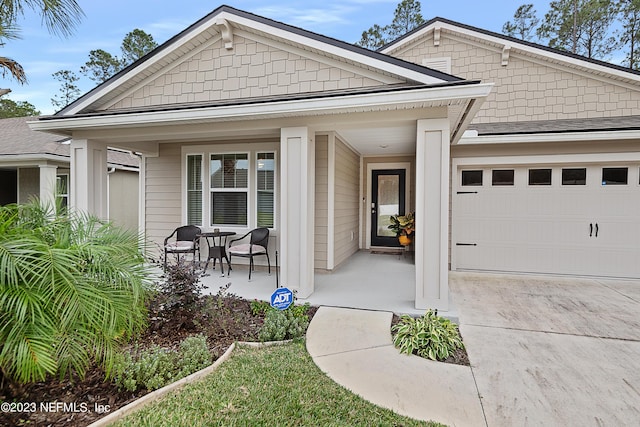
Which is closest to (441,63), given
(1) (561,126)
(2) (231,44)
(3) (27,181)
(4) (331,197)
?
(1) (561,126)

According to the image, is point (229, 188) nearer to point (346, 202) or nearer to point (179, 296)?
point (346, 202)

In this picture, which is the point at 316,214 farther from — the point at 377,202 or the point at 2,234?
the point at 2,234

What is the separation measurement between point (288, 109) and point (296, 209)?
138 cm

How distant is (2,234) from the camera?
2061 millimetres

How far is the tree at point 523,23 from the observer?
48.6ft

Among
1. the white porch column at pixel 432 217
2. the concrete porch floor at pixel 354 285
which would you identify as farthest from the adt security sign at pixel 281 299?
the white porch column at pixel 432 217

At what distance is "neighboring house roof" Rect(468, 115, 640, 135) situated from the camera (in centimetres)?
614

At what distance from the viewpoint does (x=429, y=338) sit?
3309mm

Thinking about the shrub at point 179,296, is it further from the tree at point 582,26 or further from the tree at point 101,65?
the tree at point 101,65

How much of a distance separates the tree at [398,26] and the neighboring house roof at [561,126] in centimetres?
1188

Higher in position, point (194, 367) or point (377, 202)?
point (377, 202)

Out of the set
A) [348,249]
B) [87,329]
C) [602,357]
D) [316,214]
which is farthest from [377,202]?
[87,329]

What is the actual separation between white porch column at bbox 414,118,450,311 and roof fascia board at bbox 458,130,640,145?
2840mm

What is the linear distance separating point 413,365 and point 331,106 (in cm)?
311
